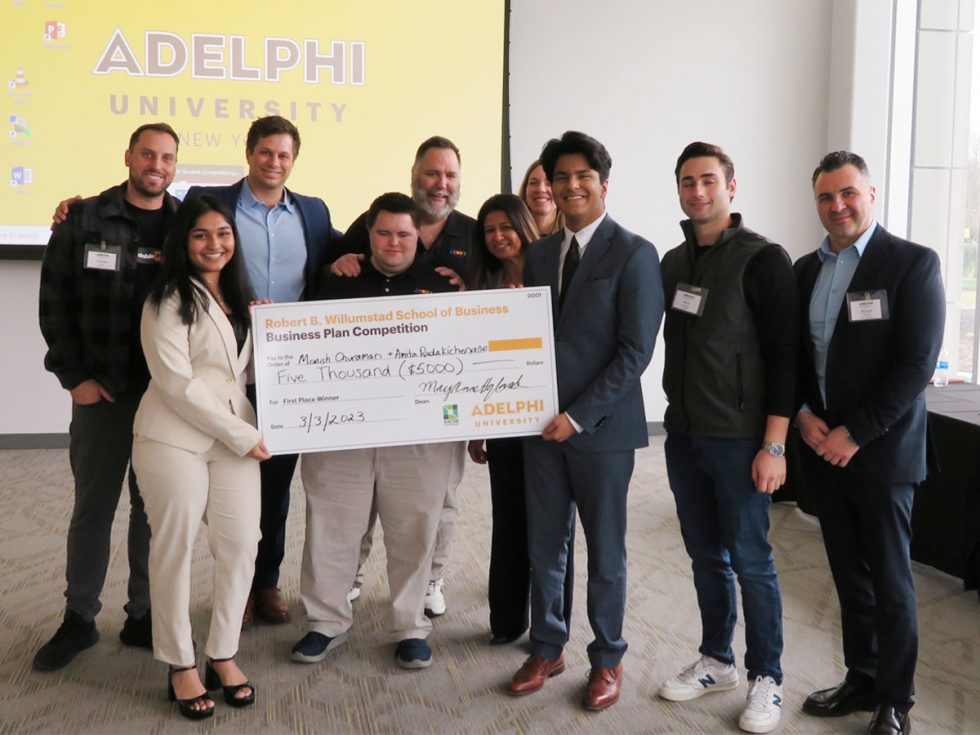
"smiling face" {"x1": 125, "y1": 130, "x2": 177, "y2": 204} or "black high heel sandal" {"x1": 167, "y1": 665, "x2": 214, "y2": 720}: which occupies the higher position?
"smiling face" {"x1": 125, "y1": 130, "x2": 177, "y2": 204}

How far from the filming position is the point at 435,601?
3232mm

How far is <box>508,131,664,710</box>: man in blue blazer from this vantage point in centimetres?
238

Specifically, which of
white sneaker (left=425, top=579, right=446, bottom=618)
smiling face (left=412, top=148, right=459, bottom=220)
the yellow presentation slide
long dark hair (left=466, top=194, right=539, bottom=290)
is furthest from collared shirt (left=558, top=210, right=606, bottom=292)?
the yellow presentation slide

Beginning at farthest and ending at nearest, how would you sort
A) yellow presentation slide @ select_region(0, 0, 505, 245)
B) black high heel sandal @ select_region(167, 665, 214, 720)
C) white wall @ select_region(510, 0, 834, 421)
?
white wall @ select_region(510, 0, 834, 421) → yellow presentation slide @ select_region(0, 0, 505, 245) → black high heel sandal @ select_region(167, 665, 214, 720)

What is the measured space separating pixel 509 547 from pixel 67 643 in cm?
149

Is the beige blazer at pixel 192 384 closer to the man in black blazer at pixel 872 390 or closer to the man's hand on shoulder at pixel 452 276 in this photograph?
the man's hand on shoulder at pixel 452 276

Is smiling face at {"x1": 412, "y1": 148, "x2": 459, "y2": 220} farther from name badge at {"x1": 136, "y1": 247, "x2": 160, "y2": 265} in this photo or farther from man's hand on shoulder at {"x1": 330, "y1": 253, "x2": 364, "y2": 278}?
name badge at {"x1": 136, "y1": 247, "x2": 160, "y2": 265}

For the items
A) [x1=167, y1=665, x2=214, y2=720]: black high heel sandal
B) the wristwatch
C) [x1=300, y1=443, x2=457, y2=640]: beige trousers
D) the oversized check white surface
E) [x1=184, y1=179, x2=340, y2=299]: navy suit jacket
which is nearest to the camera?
the wristwatch

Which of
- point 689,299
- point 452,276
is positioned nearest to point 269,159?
point 452,276

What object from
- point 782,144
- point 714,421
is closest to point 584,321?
point 714,421

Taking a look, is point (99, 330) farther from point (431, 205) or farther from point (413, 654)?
point (413, 654)

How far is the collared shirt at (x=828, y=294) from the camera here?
2314 millimetres

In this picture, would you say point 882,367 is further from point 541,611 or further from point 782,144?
point 782,144

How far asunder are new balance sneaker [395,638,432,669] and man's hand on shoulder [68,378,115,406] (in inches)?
49.1
